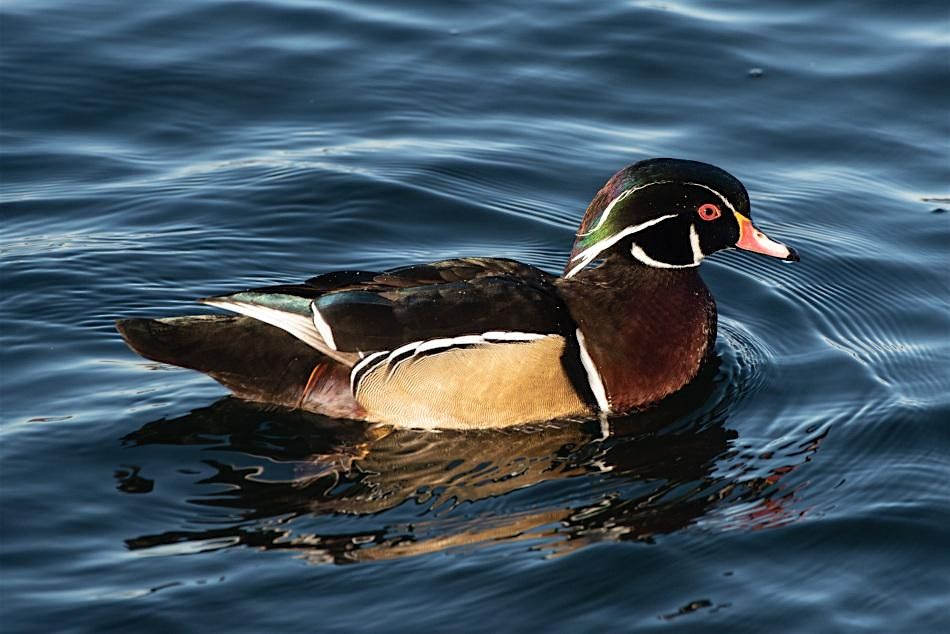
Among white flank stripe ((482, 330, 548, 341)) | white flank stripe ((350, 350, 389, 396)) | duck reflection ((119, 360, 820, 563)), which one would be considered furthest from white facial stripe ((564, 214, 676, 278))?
white flank stripe ((350, 350, 389, 396))

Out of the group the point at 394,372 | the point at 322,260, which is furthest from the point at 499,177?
the point at 394,372

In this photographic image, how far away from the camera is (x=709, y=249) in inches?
328

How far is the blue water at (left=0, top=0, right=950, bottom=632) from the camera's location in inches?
250

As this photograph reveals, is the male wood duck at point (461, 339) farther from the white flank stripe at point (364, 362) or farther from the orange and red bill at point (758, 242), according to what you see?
the orange and red bill at point (758, 242)

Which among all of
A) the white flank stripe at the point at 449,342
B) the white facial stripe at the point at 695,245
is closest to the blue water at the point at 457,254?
the white flank stripe at the point at 449,342

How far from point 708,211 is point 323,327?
2162 mm

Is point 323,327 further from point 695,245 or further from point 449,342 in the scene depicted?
point 695,245

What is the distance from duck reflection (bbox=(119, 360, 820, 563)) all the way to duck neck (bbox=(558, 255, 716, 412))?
151mm

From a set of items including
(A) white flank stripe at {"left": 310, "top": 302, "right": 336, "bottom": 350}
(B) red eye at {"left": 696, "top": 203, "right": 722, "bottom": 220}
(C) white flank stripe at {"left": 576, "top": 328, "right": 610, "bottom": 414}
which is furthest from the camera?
(B) red eye at {"left": 696, "top": 203, "right": 722, "bottom": 220}

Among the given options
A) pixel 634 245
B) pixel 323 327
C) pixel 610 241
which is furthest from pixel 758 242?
pixel 323 327

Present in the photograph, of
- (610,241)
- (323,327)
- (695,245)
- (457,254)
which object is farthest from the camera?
(457,254)

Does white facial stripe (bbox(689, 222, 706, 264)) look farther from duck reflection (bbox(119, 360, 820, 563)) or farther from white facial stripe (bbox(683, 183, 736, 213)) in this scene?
duck reflection (bbox(119, 360, 820, 563))

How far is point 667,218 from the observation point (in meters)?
8.15

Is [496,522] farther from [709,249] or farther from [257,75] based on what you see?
[257,75]
